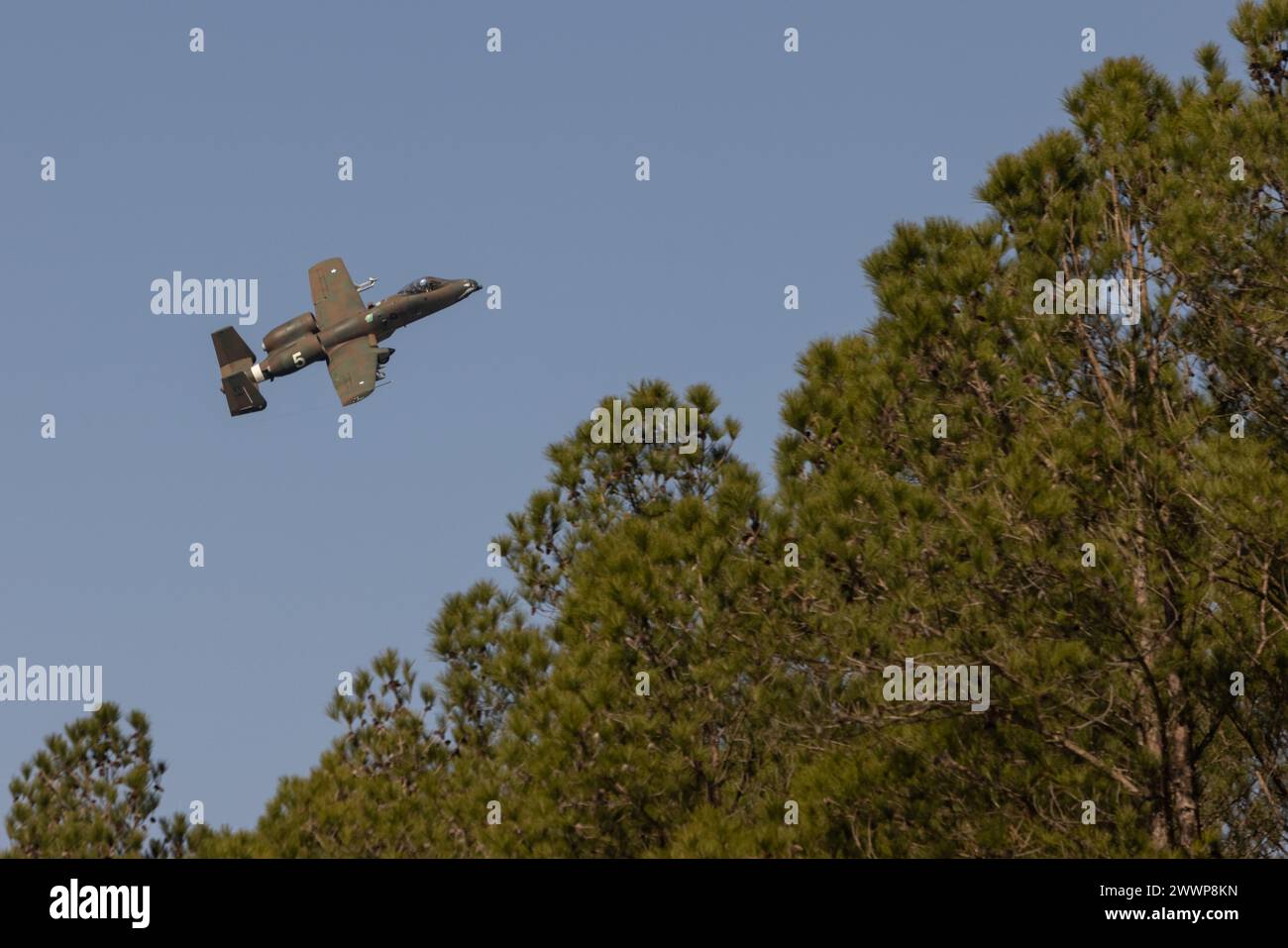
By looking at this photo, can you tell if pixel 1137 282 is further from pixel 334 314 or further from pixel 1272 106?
pixel 334 314

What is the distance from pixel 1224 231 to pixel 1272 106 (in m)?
1.95

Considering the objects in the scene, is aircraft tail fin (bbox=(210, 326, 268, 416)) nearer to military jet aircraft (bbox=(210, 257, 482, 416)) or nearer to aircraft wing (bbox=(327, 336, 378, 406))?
military jet aircraft (bbox=(210, 257, 482, 416))

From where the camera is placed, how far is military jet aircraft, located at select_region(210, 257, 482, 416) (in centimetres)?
4441

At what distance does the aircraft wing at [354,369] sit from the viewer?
148 feet

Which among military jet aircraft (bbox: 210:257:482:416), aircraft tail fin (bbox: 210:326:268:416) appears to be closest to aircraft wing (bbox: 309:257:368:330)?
military jet aircraft (bbox: 210:257:482:416)

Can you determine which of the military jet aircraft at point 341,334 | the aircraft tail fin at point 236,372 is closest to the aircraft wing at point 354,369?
the military jet aircraft at point 341,334

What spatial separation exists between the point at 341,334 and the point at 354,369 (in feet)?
3.14

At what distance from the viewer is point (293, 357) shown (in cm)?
4709

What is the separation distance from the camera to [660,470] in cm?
2833

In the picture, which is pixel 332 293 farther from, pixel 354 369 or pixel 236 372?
pixel 236 372

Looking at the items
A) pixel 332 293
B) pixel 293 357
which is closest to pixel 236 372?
pixel 293 357

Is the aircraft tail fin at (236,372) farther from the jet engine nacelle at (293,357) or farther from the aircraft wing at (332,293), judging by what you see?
the aircraft wing at (332,293)

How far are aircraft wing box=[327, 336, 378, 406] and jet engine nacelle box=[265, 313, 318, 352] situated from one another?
3.99 feet
